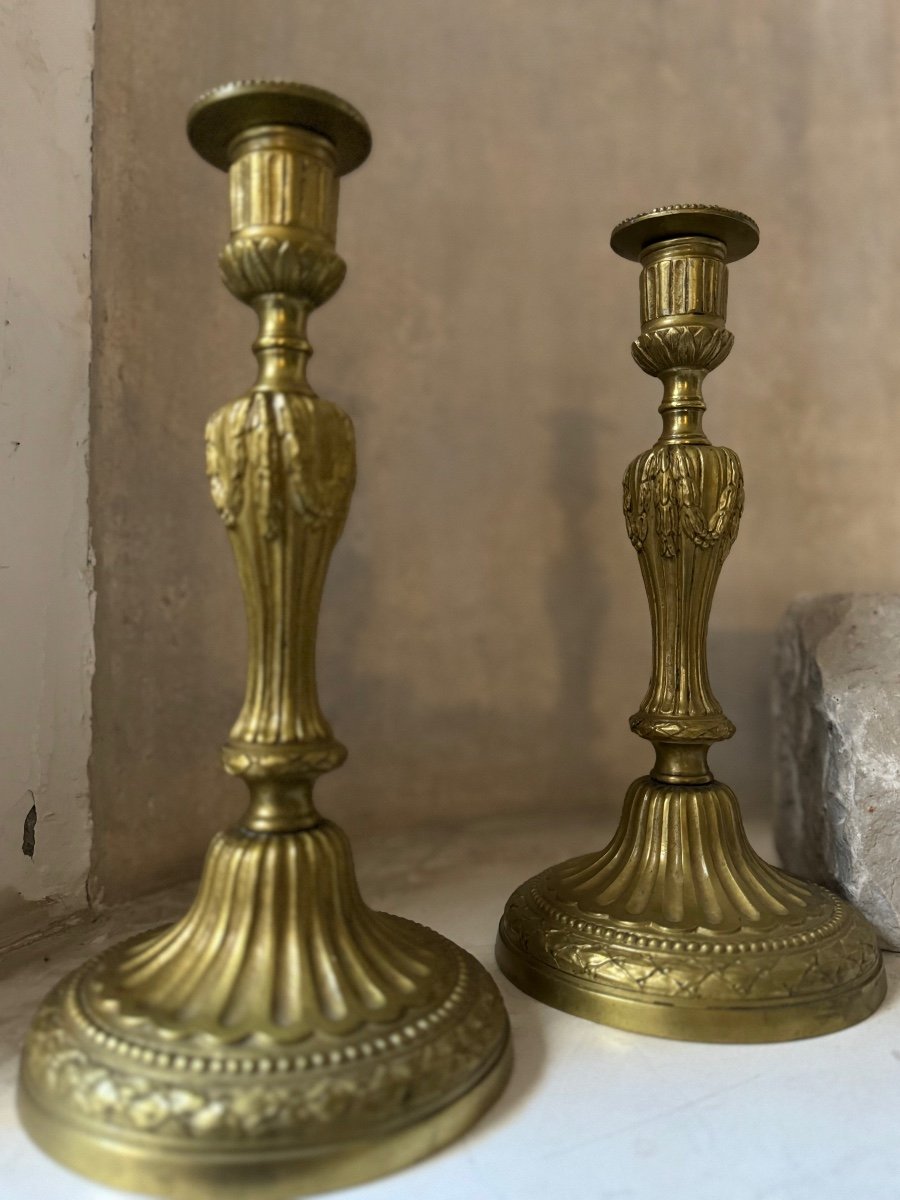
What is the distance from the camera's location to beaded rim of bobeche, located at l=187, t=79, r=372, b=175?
55cm

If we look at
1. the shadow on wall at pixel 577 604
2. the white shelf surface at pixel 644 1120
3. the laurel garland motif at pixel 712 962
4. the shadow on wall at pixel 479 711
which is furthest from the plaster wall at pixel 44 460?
the shadow on wall at pixel 577 604

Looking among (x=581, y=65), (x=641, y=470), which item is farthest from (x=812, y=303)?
(x=641, y=470)

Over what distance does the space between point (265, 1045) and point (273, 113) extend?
55cm

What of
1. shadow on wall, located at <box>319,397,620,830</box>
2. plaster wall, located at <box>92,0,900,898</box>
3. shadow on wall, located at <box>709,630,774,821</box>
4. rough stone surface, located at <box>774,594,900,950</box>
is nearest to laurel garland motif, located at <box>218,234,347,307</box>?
plaster wall, located at <box>92,0,900,898</box>

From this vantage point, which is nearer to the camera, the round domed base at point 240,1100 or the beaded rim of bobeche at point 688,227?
the round domed base at point 240,1100

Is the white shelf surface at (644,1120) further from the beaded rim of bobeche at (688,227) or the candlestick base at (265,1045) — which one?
the beaded rim of bobeche at (688,227)

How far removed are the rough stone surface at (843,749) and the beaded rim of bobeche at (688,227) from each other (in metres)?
0.43

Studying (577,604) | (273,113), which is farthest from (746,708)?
(273,113)

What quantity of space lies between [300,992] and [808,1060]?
0.36 meters

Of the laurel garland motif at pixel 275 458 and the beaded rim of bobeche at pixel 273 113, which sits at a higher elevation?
the beaded rim of bobeche at pixel 273 113

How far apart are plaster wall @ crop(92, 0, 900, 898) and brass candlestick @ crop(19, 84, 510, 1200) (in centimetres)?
42

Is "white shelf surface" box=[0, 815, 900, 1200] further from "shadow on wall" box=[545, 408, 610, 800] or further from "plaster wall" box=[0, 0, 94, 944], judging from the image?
"shadow on wall" box=[545, 408, 610, 800]

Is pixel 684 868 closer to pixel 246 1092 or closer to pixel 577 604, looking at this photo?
pixel 246 1092

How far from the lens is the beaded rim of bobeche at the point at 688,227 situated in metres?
0.73
